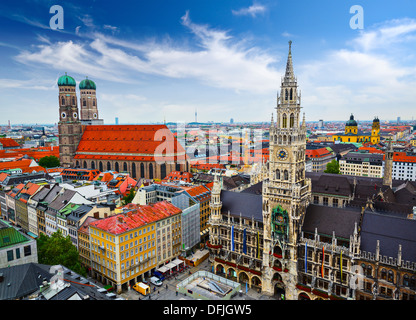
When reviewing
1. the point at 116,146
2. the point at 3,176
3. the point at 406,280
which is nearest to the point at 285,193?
the point at 406,280

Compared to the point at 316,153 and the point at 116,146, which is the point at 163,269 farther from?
the point at 316,153

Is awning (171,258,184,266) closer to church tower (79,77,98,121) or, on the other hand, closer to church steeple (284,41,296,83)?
church steeple (284,41,296,83)

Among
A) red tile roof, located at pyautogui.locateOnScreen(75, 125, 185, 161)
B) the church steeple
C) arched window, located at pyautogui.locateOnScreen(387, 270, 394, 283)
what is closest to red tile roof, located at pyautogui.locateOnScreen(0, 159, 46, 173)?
red tile roof, located at pyautogui.locateOnScreen(75, 125, 185, 161)

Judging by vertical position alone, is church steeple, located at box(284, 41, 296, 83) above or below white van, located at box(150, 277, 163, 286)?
above

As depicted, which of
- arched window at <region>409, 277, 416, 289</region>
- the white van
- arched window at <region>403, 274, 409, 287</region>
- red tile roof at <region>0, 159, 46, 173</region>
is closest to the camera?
arched window at <region>409, 277, 416, 289</region>

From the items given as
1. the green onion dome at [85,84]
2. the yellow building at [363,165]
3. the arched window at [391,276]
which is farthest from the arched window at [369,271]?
the green onion dome at [85,84]

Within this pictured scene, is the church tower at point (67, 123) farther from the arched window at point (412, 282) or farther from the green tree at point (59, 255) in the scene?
the arched window at point (412, 282)
